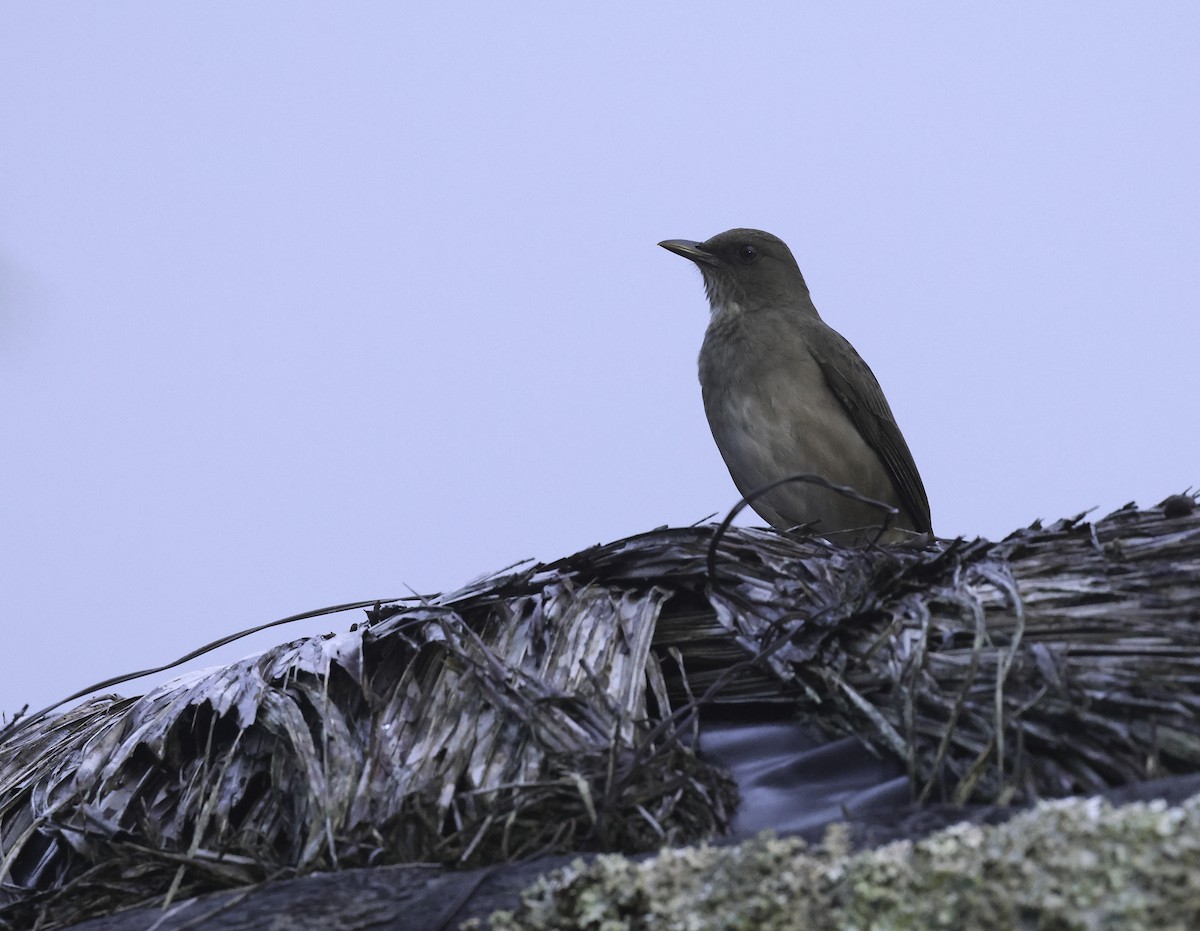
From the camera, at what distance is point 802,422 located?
7180 millimetres

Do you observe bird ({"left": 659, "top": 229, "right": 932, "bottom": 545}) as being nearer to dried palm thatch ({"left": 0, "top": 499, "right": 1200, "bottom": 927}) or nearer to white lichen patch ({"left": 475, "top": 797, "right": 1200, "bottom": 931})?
dried palm thatch ({"left": 0, "top": 499, "right": 1200, "bottom": 927})

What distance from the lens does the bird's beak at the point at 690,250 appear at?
819cm

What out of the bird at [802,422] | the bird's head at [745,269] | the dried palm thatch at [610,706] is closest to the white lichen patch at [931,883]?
the dried palm thatch at [610,706]

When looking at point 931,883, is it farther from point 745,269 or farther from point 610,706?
point 745,269

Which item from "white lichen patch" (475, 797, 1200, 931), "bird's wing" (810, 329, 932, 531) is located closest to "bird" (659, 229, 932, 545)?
"bird's wing" (810, 329, 932, 531)

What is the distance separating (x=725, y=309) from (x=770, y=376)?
792 millimetres

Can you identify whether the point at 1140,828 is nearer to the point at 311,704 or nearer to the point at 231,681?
the point at 311,704

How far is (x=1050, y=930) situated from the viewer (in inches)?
86.5

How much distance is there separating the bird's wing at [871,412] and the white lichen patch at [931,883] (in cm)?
495

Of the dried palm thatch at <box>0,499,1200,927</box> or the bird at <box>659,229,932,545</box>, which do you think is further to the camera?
the bird at <box>659,229,932,545</box>

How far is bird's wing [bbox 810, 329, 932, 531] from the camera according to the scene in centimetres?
734

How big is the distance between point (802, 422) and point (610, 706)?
378 centimetres

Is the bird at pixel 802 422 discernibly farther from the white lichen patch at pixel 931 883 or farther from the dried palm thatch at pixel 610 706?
the white lichen patch at pixel 931 883

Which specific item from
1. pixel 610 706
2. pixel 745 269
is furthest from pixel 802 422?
pixel 610 706
